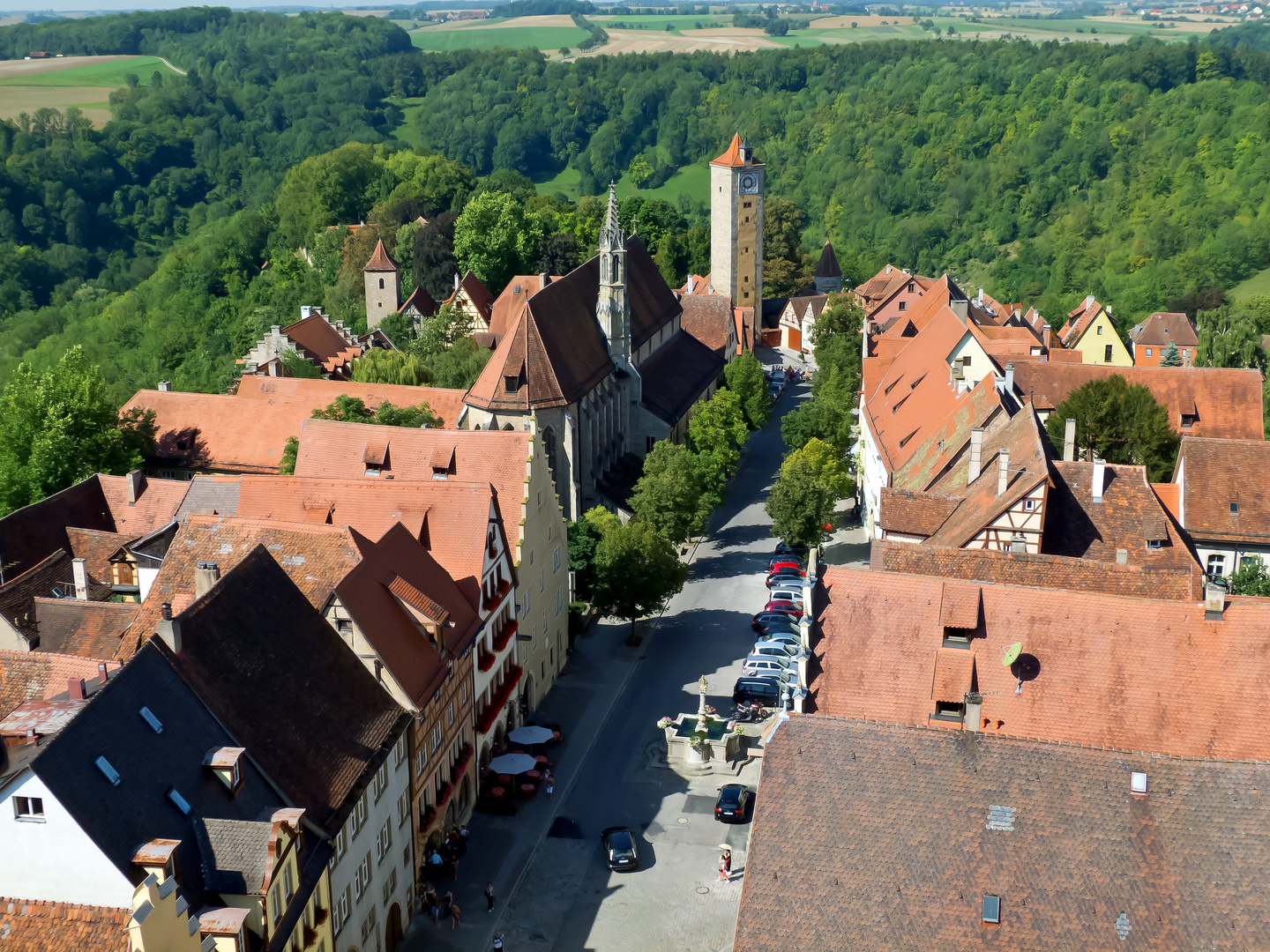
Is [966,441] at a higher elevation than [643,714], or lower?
higher

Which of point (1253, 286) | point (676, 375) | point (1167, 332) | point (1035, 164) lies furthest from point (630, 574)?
point (1035, 164)

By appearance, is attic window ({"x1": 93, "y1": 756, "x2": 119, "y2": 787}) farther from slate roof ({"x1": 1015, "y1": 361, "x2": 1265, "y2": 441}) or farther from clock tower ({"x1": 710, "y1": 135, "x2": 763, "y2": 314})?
clock tower ({"x1": 710, "y1": 135, "x2": 763, "y2": 314})

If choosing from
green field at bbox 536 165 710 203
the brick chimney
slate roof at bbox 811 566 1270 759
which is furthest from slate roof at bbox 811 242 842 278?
slate roof at bbox 811 566 1270 759

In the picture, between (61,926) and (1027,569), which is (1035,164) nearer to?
(1027,569)

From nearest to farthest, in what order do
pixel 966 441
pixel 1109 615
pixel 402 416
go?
pixel 1109 615, pixel 966 441, pixel 402 416

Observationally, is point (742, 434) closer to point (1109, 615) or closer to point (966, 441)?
point (966, 441)

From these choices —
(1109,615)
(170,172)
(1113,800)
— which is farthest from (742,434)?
(170,172)
